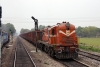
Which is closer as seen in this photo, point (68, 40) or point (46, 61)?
point (46, 61)

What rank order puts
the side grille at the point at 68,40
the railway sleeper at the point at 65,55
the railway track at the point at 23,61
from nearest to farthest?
1. the railway track at the point at 23,61
2. the railway sleeper at the point at 65,55
3. the side grille at the point at 68,40

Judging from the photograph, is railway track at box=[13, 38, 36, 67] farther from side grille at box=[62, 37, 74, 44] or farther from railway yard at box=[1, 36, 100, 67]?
side grille at box=[62, 37, 74, 44]

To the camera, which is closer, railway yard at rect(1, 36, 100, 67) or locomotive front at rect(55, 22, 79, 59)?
railway yard at rect(1, 36, 100, 67)

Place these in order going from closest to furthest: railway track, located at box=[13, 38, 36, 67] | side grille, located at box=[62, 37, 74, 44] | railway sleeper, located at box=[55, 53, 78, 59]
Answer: railway track, located at box=[13, 38, 36, 67], railway sleeper, located at box=[55, 53, 78, 59], side grille, located at box=[62, 37, 74, 44]

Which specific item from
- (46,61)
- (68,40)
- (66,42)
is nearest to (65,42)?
(66,42)

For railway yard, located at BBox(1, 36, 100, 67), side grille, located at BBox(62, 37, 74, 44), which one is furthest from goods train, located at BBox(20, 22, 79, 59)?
railway yard, located at BBox(1, 36, 100, 67)

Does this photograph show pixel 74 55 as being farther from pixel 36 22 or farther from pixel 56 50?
pixel 36 22

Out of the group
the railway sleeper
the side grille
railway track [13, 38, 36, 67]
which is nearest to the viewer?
railway track [13, 38, 36, 67]

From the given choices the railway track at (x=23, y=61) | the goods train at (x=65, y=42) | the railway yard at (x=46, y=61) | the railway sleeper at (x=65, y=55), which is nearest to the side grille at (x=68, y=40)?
the goods train at (x=65, y=42)

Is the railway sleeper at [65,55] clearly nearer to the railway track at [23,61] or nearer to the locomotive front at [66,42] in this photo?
the locomotive front at [66,42]

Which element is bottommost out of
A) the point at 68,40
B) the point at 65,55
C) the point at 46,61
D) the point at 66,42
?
the point at 46,61

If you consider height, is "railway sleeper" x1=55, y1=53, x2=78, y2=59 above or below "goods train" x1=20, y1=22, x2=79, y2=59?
below

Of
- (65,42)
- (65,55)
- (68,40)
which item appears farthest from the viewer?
(68,40)

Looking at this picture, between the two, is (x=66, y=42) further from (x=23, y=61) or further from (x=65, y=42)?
(x=23, y=61)
